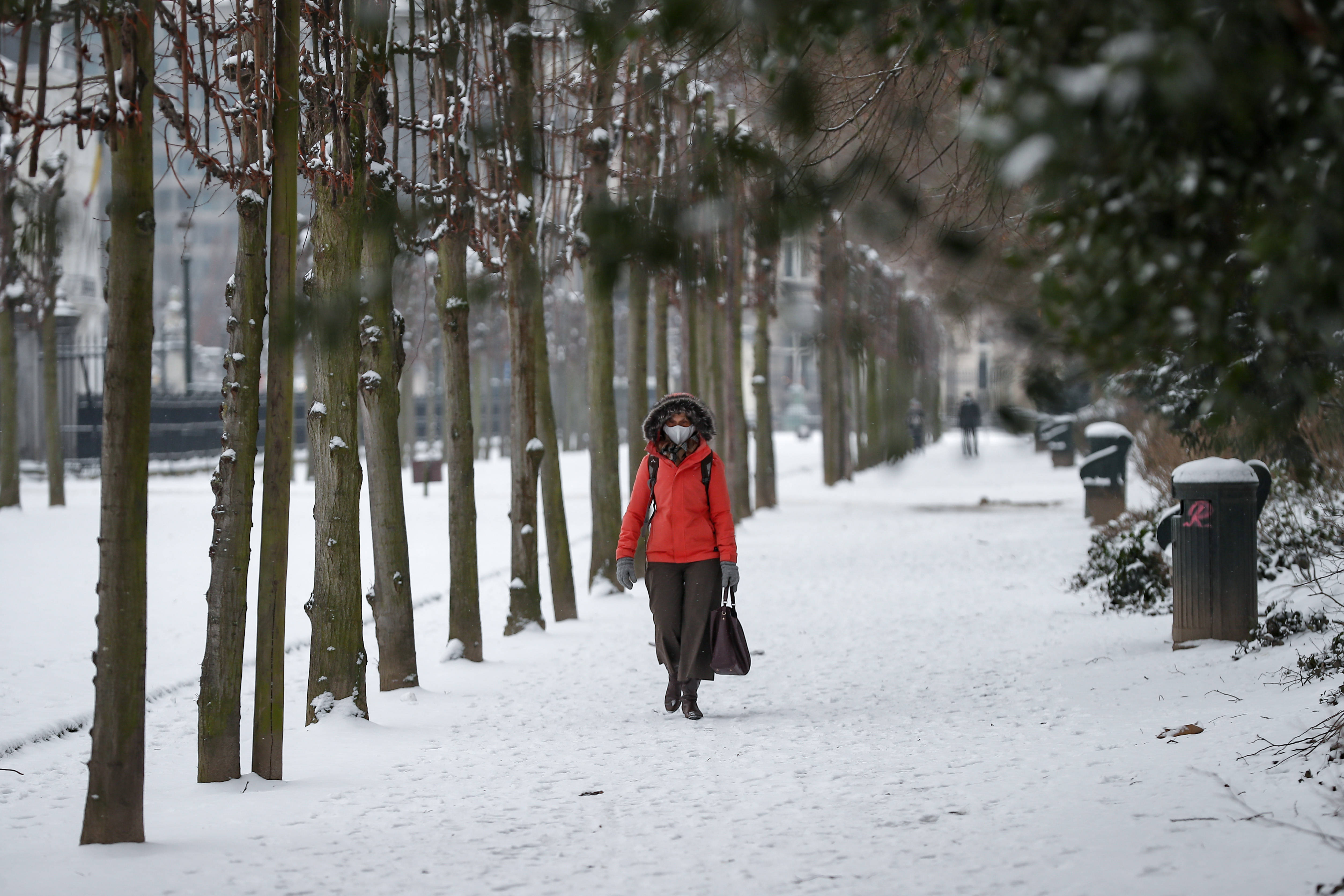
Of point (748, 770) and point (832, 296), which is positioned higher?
point (832, 296)

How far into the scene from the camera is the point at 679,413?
25.8 feet

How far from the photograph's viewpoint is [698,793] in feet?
19.2

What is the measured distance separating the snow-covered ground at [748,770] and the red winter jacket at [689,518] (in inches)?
35.6

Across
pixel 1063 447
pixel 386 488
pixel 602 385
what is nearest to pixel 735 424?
pixel 602 385

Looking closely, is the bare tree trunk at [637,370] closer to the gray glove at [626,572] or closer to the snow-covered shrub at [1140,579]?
the snow-covered shrub at [1140,579]

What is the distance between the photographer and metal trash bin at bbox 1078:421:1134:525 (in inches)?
711

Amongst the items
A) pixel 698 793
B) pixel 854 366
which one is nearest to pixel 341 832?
pixel 698 793

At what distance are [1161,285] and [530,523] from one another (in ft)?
27.5

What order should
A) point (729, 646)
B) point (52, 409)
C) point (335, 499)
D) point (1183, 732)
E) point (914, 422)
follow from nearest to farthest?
point (914, 422) < point (1183, 732) < point (335, 499) < point (729, 646) < point (52, 409)

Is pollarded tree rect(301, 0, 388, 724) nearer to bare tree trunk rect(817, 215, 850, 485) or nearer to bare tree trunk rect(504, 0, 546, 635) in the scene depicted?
bare tree trunk rect(504, 0, 546, 635)

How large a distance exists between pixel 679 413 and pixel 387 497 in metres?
1.82

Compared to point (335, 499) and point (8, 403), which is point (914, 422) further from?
point (8, 403)

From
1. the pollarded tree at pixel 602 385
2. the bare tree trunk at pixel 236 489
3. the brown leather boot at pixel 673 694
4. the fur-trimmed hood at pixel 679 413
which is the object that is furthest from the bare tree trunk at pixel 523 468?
the bare tree trunk at pixel 236 489

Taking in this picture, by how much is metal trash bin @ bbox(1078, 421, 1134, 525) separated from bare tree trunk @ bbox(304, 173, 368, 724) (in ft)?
41.1
